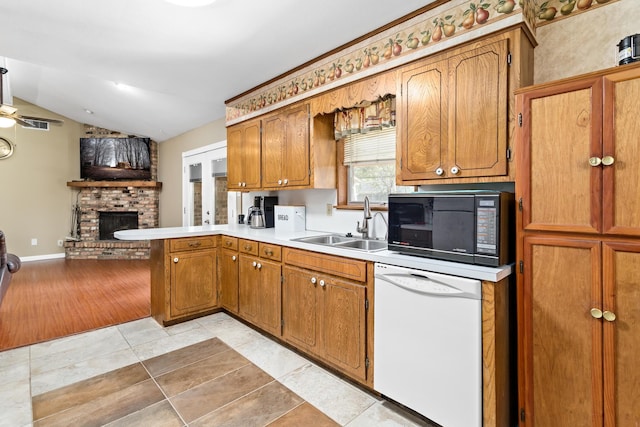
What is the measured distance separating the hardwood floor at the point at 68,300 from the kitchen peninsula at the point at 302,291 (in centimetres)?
72

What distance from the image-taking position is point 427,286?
1.72 meters

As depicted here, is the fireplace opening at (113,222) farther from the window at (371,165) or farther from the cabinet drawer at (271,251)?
the window at (371,165)

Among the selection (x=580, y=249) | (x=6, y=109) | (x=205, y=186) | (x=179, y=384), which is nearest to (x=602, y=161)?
(x=580, y=249)

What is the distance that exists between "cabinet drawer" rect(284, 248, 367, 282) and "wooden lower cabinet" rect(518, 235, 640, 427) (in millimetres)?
881

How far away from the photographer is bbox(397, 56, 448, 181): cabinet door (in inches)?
78.2

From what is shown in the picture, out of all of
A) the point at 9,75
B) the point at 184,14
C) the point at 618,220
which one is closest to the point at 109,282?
the point at 9,75

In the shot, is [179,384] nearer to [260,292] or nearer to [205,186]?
[260,292]

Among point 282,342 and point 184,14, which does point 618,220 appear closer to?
Answer: point 282,342

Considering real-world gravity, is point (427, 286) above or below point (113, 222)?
below

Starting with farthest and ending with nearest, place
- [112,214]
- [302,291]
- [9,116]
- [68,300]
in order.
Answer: [112,214], [68,300], [9,116], [302,291]

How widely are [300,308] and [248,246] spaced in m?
0.84

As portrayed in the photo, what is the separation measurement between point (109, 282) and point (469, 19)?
18.1 ft

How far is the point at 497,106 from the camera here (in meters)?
1.76

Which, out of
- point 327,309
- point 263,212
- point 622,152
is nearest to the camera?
point 622,152
